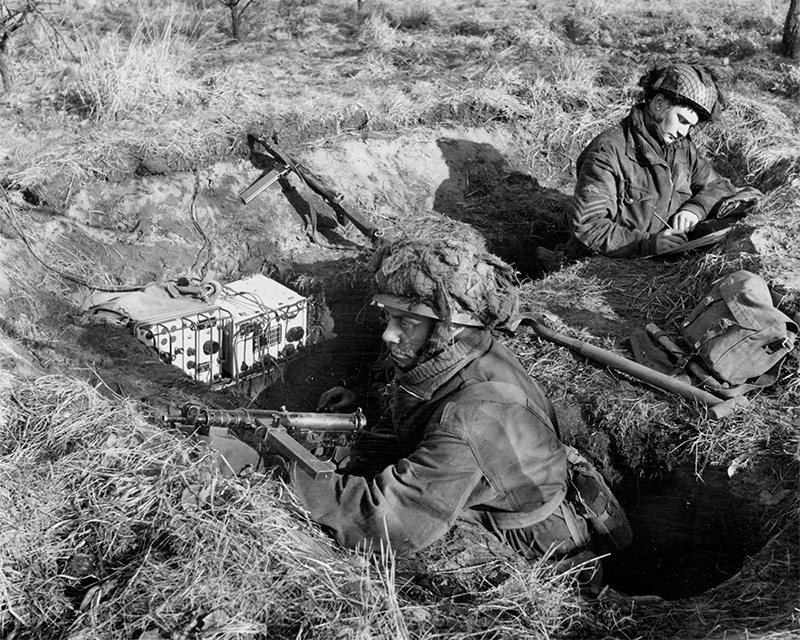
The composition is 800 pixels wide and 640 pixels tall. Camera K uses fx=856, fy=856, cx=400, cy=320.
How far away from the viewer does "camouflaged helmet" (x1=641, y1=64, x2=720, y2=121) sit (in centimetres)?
656

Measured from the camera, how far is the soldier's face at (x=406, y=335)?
3.75m

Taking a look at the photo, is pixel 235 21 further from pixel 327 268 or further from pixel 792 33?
pixel 792 33

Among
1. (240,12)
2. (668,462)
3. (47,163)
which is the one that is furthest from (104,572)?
(240,12)

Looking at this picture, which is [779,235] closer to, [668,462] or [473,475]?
[668,462]

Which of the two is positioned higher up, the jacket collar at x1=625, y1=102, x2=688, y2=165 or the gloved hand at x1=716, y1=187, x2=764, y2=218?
the jacket collar at x1=625, y1=102, x2=688, y2=165

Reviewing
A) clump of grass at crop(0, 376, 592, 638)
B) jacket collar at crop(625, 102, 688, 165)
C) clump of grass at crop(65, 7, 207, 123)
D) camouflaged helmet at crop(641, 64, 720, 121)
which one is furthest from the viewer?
clump of grass at crop(65, 7, 207, 123)

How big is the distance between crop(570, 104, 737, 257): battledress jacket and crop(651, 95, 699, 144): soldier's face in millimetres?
108

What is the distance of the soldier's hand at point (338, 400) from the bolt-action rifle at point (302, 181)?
242 centimetres

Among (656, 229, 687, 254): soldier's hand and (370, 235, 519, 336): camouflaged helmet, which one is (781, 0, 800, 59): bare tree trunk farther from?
(370, 235, 519, 336): camouflaged helmet

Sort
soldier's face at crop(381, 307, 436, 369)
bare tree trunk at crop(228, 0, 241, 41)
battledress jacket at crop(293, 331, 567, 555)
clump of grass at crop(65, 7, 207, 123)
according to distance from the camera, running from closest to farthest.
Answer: battledress jacket at crop(293, 331, 567, 555) → soldier's face at crop(381, 307, 436, 369) → clump of grass at crop(65, 7, 207, 123) → bare tree trunk at crop(228, 0, 241, 41)

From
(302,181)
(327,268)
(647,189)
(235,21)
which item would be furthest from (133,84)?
(647,189)

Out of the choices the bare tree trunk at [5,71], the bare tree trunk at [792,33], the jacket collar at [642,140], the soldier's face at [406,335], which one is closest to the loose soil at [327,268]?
the soldier's face at [406,335]

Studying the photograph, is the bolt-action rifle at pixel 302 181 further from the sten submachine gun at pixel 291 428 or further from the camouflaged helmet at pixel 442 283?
the camouflaged helmet at pixel 442 283

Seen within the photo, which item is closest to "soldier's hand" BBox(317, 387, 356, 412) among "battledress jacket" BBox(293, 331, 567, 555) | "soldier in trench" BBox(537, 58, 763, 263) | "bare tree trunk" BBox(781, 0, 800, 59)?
"battledress jacket" BBox(293, 331, 567, 555)
